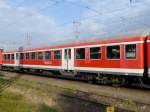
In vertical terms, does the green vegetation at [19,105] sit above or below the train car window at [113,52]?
below

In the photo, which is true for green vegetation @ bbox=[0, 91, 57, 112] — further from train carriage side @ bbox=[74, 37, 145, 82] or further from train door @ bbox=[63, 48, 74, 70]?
train door @ bbox=[63, 48, 74, 70]

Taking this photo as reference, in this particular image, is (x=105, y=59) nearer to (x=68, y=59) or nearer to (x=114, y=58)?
(x=114, y=58)

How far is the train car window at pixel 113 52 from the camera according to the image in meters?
17.1

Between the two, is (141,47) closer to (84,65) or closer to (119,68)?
(119,68)

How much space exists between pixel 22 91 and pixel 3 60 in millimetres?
21673

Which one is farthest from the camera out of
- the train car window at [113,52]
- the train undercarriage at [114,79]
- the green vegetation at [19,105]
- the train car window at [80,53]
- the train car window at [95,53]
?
the train car window at [80,53]

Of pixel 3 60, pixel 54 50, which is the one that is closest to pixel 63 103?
pixel 54 50

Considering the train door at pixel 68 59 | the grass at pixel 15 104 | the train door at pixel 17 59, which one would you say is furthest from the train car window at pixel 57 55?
the train door at pixel 17 59

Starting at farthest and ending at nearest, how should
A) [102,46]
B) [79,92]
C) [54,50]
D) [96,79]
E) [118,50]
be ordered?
[54,50] < [96,79] < [102,46] < [118,50] < [79,92]

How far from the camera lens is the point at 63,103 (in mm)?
14781

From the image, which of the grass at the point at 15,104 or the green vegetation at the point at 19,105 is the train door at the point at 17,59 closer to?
the grass at the point at 15,104

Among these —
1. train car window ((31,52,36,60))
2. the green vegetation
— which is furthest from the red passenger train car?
the green vegetation

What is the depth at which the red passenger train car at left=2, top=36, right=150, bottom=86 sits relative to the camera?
1579 cm

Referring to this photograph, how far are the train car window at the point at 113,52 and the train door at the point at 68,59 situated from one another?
15.2 ft
